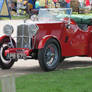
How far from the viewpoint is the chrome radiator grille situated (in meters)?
8.10

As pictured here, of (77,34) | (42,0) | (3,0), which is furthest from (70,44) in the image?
(42,0)

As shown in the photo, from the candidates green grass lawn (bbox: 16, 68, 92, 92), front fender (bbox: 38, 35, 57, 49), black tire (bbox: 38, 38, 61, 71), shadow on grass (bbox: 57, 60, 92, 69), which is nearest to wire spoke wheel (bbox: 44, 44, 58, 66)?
black tire (bbox: 38, 38, 61, 71)

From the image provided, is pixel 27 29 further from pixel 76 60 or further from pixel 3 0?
pixel 3 0

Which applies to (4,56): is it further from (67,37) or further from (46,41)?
(67,37)

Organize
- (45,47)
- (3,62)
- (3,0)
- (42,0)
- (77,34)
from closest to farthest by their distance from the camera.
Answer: (45,47), (3,62), (77,34), (3,0), (42,0)

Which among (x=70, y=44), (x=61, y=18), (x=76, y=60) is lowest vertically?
(x=76, y=60)

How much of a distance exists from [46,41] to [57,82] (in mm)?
1560

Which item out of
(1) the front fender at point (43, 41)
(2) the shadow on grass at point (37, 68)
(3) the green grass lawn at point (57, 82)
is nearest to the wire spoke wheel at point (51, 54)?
(1) the front fender at point (43, 41)

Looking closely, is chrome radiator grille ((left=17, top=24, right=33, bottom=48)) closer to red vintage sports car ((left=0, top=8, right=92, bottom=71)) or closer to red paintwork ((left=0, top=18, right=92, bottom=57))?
red vintage sports car ((left=0, top=8, right=92, bottom=71))

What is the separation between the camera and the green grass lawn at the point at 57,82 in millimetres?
5719

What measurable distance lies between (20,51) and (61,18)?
144 centimetres

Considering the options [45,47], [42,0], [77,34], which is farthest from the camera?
[42,0]

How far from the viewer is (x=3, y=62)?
8375 millimetres

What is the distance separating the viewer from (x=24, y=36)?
8.24 meters
